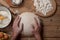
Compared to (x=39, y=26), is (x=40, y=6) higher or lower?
higher

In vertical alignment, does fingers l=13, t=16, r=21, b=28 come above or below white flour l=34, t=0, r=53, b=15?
below

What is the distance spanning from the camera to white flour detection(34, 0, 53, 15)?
1406mm

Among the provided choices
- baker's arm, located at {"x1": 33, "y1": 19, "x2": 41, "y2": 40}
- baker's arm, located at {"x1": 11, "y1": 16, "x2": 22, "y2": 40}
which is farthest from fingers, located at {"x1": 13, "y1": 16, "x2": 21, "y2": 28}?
baker's arm, located at {"x1": 33, "y1": 19, "x2": 41, "y2": 40}

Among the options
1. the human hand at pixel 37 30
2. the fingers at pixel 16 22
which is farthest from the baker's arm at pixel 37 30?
the fingers at pixel 16 22

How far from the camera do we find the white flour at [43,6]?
141 centimetres

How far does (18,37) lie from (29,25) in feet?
0.33

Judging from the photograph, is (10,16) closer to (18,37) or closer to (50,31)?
(18,37)

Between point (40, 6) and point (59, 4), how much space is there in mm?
125

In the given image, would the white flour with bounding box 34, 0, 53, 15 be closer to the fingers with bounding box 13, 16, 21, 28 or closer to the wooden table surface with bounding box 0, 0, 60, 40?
the wooden table surface with bounding box 0, 0, 60, 40

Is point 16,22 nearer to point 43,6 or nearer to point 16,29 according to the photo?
point 16,29

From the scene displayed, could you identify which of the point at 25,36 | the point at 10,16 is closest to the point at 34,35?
the point at 25,36

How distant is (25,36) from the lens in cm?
138

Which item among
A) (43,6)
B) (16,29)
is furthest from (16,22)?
(43,6)

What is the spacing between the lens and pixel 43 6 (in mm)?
1410
